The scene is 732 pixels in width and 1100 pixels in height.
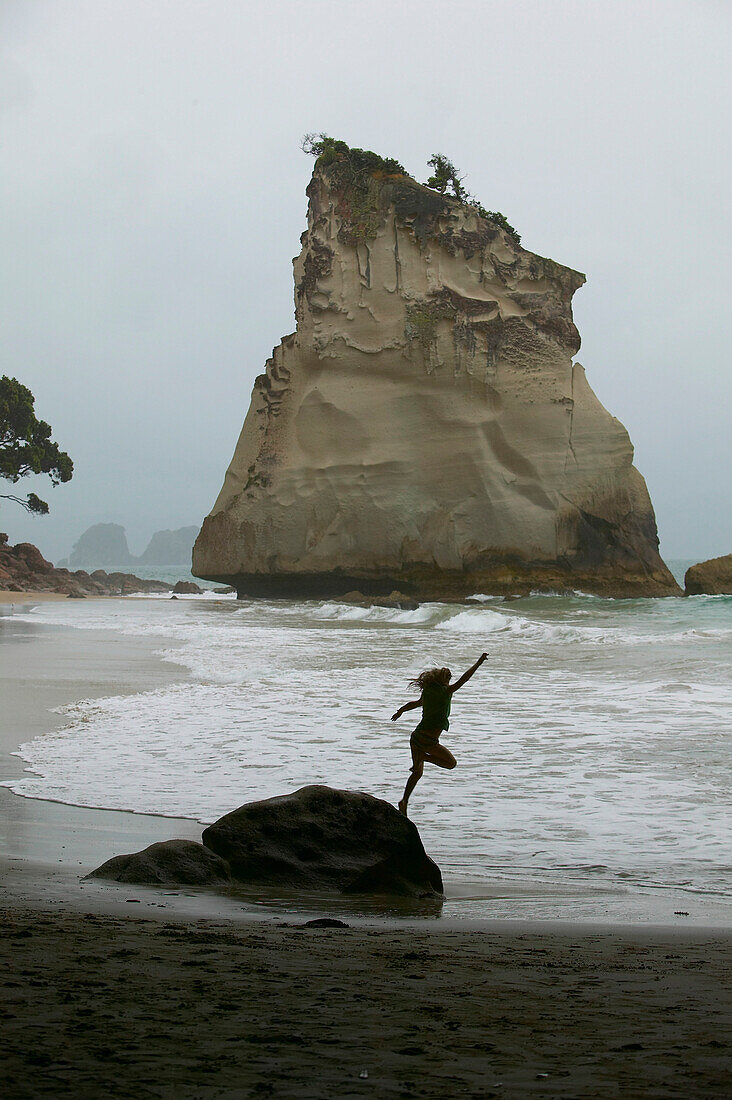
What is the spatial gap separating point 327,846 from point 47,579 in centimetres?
5256

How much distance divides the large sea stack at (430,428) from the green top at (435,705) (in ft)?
85.9

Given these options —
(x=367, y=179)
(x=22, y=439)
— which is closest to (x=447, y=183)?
(x=367, y=179)

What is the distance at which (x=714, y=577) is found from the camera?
33938 millimetres

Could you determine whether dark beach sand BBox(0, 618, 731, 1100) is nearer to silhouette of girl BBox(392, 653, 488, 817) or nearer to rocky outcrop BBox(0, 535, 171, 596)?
silhouette of girl BBox(392, 653, 488, 817)

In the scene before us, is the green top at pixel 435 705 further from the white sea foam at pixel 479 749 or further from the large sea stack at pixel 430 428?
the large sea stack at pixel 430 428

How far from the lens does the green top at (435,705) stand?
5.54 meters

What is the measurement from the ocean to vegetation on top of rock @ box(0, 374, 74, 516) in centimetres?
3909

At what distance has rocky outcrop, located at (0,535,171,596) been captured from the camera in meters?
51.8

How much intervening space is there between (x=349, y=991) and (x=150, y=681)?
34.4 ft

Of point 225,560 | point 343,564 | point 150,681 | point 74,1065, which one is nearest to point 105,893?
point 74,1065

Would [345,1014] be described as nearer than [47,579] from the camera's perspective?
Yes

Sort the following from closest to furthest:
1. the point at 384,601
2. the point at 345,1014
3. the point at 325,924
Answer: the point at 345,1014
the point at 325,924
the point at 384,601

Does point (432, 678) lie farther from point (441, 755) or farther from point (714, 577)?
point (714, 577)

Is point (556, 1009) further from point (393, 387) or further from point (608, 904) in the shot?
point (393, 387)
